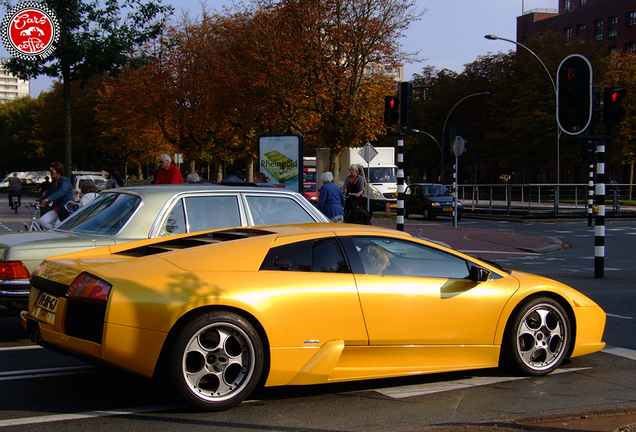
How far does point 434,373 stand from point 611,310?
4194 mm

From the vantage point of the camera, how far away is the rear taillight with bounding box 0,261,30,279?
648 cm

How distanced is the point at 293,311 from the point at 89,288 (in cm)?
137

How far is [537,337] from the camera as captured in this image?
18.5ft

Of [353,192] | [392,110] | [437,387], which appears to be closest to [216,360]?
[437,387]

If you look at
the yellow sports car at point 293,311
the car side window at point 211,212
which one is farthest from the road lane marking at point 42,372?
the car side window at point 211,212

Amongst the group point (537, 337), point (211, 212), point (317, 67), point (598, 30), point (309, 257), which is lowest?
point (537, 337)

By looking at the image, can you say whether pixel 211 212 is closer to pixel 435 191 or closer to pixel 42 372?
pixel 42 372

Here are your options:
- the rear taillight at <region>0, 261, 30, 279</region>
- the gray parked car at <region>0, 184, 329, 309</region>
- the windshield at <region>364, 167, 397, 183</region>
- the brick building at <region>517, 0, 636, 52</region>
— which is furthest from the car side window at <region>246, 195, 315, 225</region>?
the brick building at <region>517, 0, 636, 52</region>

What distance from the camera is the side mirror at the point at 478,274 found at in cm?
539

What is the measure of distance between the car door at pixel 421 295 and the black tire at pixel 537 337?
7.8 inches

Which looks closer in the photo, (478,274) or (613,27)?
(478,274)

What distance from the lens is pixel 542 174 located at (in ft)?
246

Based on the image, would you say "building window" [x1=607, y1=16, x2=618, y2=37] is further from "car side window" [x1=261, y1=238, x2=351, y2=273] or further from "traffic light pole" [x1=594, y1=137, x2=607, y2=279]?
"car side window" [x1=261, y1=238, x2=351, y2=273]

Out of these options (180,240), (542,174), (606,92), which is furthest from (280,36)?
(542,174)
